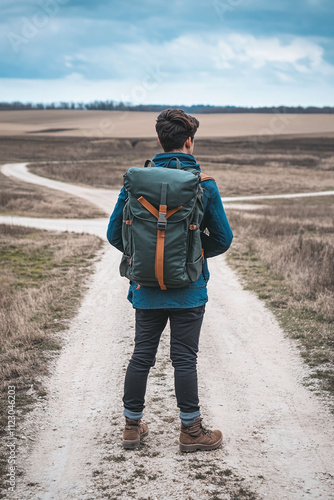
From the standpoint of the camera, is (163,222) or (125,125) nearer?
(163,222)

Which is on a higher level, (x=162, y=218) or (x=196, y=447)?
(x=162, y=218)

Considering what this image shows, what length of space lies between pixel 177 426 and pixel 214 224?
1.66 m

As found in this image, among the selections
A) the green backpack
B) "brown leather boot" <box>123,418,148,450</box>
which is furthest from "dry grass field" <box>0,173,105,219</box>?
the green backpack

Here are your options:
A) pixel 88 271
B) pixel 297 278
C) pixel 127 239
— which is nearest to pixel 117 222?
pixel 127 239

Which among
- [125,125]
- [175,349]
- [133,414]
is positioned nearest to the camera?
[175,349]

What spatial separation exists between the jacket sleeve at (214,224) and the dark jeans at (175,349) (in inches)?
16.7

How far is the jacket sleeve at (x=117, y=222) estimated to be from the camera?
10.4 ft

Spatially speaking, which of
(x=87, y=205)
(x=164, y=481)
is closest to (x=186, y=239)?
(x=164, y=481)

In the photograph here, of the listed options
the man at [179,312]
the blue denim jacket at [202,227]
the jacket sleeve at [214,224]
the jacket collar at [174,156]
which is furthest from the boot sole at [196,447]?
the jacket collar at [174,156]

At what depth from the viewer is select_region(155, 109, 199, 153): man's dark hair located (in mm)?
3047

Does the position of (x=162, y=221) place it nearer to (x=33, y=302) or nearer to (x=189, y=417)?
(x=189, y=417)

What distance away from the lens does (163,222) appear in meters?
2.85

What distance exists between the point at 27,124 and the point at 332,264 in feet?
400

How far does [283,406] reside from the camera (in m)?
4.12
